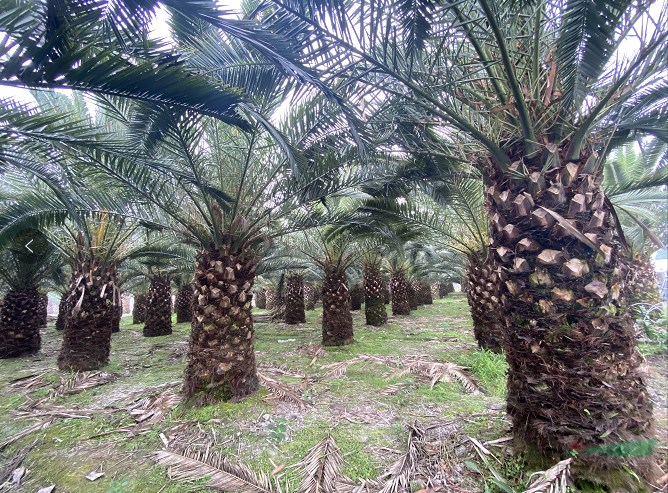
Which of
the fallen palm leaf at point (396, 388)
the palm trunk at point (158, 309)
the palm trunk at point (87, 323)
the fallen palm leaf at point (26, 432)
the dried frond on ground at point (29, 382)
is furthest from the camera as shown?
the palm trunk at point (158, 309)

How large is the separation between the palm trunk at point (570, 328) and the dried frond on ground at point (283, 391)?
2330mm

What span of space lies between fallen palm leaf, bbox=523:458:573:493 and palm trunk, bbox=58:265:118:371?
5.86 meters

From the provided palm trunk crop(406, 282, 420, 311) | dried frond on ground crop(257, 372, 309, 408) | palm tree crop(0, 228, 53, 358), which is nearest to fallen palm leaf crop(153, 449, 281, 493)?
dried frond on ground crop(257, 372, 309, 408)

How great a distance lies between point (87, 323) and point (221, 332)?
3.21m

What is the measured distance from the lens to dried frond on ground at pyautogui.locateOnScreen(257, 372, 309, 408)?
3863 millimetres

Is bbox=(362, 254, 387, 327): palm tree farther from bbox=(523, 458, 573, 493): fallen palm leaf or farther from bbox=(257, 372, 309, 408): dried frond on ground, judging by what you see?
bbox=(523, 458, 573, 493): fallen palm leaf

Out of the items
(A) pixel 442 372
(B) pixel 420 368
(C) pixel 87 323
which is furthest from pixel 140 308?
(A) pixel 442 372

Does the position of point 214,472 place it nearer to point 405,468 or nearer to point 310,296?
point 405,468

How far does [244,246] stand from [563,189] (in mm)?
3368

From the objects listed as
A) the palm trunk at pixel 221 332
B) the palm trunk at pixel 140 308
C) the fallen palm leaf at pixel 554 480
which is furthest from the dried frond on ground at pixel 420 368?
the palm trunk at pixel 140 308

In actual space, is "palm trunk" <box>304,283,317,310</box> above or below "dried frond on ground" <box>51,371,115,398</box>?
above

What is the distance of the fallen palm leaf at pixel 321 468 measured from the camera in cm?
235

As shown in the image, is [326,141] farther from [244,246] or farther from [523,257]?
[523,257]

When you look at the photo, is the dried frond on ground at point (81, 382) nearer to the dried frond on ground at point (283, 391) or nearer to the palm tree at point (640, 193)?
the dried frond on ground at point (283, 391)
